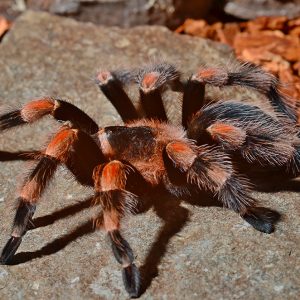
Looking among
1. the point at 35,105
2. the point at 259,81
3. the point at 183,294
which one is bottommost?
the point at 183,294

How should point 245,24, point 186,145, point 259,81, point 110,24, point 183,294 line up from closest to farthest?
point 183,294 < point 186,145 < point 259,81 < point 110,24 < point 245,24

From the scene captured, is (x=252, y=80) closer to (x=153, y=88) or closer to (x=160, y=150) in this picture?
(x=153, y=88)

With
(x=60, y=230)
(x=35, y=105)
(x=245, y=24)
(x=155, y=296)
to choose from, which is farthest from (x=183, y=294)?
(x=245, y=24)

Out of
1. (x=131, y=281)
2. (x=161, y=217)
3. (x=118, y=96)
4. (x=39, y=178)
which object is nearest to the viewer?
(x=131, y=281)

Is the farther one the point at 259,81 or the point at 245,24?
the point at 245,24

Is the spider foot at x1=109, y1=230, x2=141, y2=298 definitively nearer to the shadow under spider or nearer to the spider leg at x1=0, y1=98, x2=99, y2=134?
the shadow under spider

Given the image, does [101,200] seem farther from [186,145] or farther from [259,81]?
[259,81]

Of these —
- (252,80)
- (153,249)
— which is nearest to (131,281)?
(153,249)

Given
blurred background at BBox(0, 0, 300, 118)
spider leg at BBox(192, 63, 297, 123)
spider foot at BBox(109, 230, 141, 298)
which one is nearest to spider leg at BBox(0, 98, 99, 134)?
spider leg at BBox(192, 63, 297, 123)
